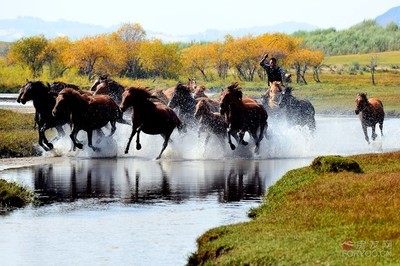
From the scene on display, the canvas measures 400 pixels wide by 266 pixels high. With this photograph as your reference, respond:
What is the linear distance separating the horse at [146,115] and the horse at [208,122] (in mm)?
954

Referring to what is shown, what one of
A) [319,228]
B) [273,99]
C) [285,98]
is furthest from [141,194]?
[285,98]

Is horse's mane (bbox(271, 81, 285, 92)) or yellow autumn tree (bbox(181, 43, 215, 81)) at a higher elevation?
horse's mane (bbox(271, 81, 285, 92))

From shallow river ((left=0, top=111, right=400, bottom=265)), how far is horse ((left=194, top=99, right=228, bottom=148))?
0.36 m

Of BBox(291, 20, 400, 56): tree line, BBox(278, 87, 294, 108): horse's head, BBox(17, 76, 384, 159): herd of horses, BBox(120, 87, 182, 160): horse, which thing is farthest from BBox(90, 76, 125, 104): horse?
BBox(291, 20, 400, 56): tree line

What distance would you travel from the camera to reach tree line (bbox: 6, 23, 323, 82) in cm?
12650

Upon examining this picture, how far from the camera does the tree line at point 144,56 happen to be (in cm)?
12650

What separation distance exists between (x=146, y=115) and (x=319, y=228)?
16.8 m

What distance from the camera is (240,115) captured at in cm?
3228

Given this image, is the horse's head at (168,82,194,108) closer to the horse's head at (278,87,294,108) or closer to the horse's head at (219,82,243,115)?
the horse's head at (219,82,243,115)

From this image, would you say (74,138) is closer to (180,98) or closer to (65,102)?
(65,102)

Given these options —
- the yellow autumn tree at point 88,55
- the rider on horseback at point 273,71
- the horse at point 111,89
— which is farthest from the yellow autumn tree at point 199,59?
the horse at point 111,89

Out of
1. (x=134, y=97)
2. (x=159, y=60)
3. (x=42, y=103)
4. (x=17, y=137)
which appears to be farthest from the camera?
(x=159, y=60)

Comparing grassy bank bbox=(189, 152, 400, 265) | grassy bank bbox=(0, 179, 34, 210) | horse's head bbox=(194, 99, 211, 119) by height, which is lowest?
grassy bank bbox=(0, 179, 34, 210)

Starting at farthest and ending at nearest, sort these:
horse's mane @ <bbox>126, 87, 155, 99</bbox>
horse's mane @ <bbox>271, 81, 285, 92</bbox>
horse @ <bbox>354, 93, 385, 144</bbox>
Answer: horse @ <bbox>354, 93, 385, 144</bbox> → horse's mane @ <bbox>271, 81, 285, 92</bbox> → horse's mane @ <bbox>126, 87, 155, 99</bbox>
